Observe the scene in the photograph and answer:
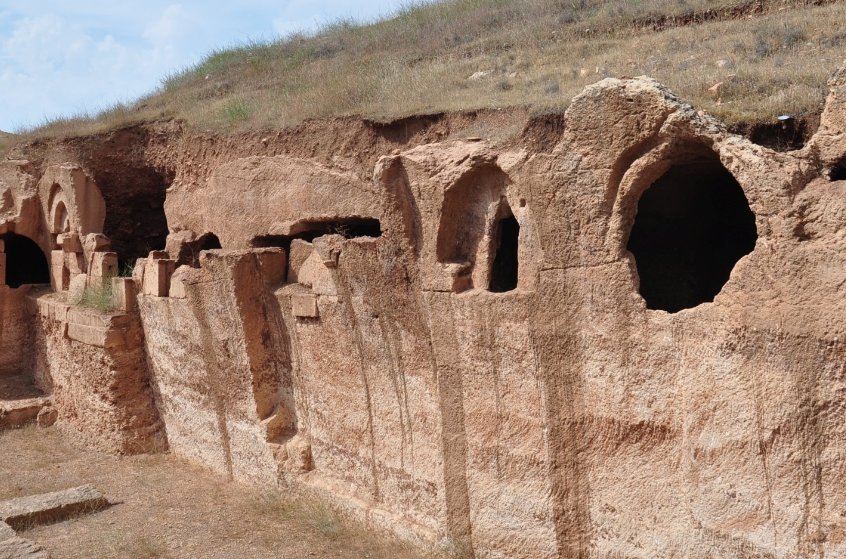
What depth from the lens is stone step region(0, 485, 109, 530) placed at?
796 centimetres

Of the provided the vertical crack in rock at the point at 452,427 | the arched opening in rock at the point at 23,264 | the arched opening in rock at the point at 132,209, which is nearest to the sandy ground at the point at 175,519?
the vertical crack in rock at the point at 452,427

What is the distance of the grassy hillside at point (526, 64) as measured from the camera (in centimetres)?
Answer: 653

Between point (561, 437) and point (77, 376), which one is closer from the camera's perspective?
point (561, 437)

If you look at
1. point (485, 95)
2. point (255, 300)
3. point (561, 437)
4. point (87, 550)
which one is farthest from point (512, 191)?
point (87, 550)

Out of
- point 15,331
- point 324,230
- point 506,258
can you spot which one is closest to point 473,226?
point 506,258

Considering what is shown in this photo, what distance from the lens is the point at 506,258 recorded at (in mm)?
6750

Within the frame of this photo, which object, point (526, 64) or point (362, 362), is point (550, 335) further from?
point (526, 64)

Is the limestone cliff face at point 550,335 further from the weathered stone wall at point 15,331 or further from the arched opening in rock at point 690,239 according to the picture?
the weathered stone wall at point 15,331

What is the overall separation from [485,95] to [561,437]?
346 centimetres

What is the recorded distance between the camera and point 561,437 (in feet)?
18.4

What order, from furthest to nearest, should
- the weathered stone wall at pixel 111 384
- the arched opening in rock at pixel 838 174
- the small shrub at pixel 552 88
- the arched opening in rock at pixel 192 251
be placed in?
1. the weathered stone wall at pixel 111 384
2. the arched opening in rock at pixel 192 251
3. the small shrub at pixel 552 88
4. the arched opening in rock at pixel 838 174

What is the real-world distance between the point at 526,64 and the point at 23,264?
29.2ft

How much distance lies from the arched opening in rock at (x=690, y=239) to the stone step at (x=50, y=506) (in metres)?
5.58

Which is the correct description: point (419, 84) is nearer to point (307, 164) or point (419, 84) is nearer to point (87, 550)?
point (307, 164)
